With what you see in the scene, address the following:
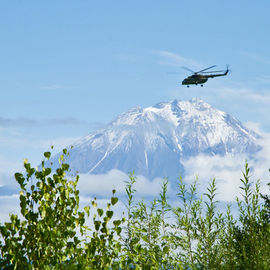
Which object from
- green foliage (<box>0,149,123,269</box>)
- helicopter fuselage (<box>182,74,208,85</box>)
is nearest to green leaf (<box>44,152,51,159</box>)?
green foliage (<box>0,149,123,269</box>)

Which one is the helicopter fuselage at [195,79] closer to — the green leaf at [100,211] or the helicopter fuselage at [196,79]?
the helicopter fuselage at [196,79]

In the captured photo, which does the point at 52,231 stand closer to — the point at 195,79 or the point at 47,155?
the point at 47,155

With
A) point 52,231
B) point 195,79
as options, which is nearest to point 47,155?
point 52,231

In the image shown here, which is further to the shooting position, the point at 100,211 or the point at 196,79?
the point at 196,79

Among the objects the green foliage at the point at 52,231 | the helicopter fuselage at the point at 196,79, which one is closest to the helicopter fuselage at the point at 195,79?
the helicopter fuselage at the point at 196,79

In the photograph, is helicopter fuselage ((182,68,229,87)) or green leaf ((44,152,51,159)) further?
helicopter fuselage ((182,68,229,87))

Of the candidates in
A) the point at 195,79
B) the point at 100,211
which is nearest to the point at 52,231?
the point at 100,211

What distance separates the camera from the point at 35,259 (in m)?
10.2

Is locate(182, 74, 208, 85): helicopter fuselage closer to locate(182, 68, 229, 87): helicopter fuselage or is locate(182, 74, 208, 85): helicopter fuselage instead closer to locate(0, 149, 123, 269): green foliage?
locate(182, 68, 229, 87): helicopter fuselage

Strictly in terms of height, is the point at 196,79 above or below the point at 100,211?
above

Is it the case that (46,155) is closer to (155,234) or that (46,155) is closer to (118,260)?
(118,260)

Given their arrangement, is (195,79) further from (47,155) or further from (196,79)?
(47,155)

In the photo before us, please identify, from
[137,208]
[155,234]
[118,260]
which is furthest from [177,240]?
[118,260]

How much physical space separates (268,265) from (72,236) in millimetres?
5912
